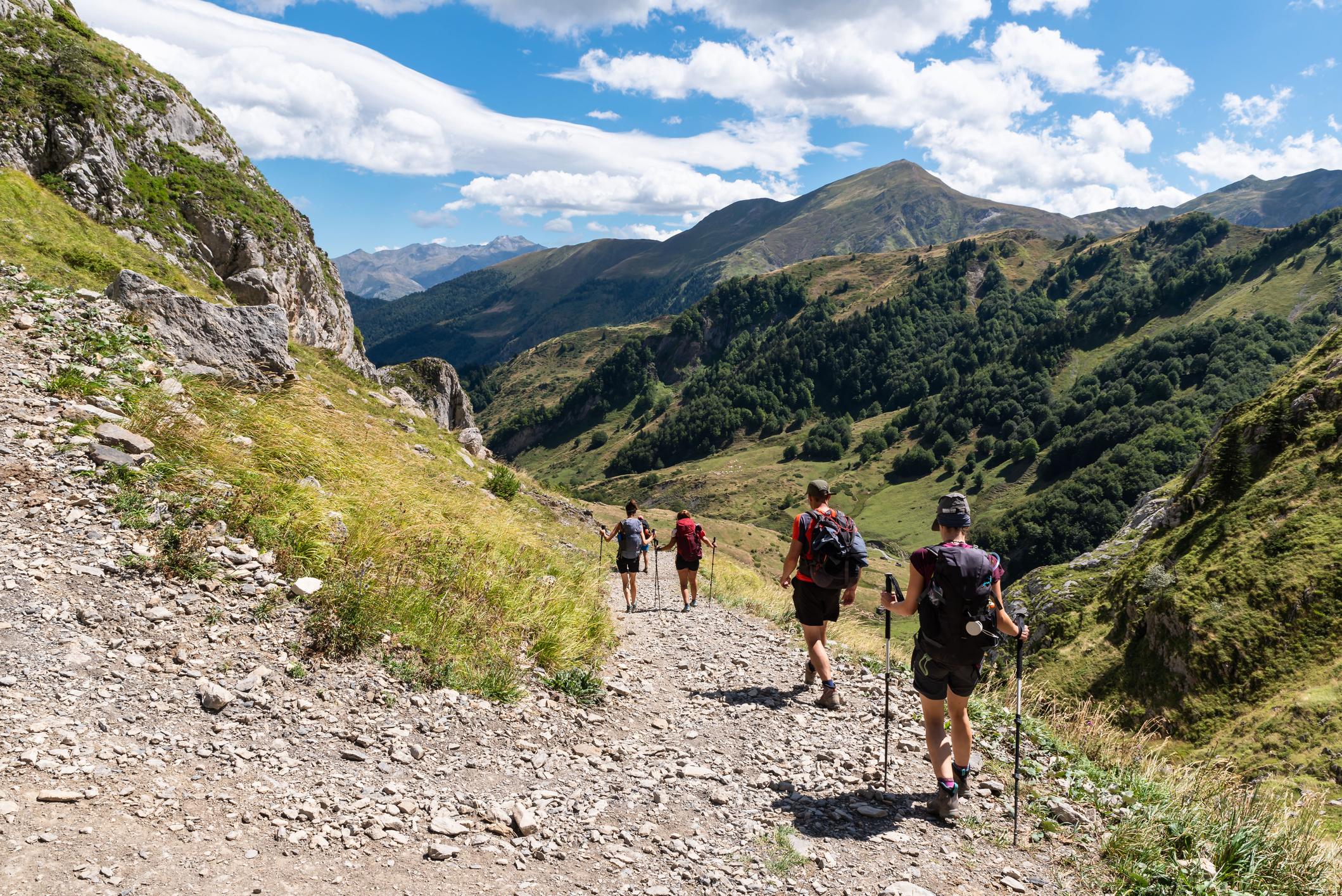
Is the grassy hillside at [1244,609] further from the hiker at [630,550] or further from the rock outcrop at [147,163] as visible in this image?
the rock outcrop at [147,163]

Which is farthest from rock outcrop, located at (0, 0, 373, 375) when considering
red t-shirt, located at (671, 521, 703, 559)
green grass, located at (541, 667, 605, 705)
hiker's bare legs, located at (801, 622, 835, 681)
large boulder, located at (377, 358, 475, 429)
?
hiker's bare legs, located at (801, 622, 835, 681)

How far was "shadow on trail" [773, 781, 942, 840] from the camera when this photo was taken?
20.7 ft

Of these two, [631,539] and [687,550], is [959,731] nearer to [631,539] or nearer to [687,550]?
[687,550]

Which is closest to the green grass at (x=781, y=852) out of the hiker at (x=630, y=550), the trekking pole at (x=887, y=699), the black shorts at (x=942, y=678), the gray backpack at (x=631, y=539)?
the trekking pole at (x=887, y=699)

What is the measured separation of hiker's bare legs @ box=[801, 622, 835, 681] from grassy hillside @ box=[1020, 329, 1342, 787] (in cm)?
1015

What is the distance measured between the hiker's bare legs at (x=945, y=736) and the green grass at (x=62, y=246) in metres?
16.6

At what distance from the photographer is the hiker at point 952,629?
6.29m

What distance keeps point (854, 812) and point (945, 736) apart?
1.23 meters

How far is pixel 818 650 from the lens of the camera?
9.39 m

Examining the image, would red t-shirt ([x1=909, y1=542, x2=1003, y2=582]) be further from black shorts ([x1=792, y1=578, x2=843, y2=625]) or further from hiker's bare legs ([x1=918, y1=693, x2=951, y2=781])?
black shorts ([x1=792, y1=578, x2=843, y2=625])

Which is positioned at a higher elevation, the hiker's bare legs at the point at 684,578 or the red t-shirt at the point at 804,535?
the red t-shirt at the point at 804,535

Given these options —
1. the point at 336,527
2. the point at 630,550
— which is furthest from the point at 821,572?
the point at 630,550

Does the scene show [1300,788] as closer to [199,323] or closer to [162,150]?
[199,323]

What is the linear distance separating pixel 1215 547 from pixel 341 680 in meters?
33.4
